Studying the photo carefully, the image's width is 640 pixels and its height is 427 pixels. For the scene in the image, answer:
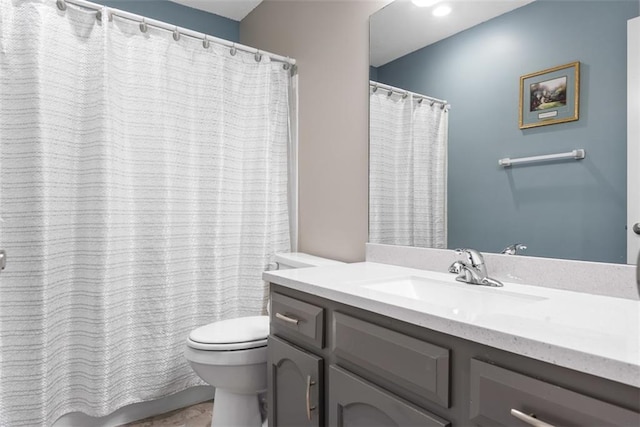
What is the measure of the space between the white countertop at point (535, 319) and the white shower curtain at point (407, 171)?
34 cm

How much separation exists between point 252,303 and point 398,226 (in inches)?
40.1

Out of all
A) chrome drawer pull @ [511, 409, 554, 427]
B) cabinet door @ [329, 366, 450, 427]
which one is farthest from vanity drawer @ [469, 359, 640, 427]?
cabinet door @ [329, 366, 450, 427]

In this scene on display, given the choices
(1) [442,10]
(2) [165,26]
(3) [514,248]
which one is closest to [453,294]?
(3) [514,248]

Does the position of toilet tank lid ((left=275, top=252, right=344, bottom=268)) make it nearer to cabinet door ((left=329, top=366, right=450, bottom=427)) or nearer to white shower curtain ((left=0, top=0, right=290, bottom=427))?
white shower curtain ((left=0, top=0, right=290, bottom=427))

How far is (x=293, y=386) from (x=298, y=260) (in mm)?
766

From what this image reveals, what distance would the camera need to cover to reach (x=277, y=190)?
2.28 metres

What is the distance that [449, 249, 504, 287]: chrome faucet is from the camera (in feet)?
4.08

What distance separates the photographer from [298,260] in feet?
6.52

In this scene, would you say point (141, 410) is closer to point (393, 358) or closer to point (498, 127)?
point (393, 358)

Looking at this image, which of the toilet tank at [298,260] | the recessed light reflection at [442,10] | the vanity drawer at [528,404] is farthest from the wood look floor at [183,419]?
the recessed light reflection at [442,10]

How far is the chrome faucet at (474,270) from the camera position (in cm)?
124

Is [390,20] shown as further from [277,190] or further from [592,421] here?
[592,421]

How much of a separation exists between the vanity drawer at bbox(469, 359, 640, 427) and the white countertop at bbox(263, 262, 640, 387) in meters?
0.05

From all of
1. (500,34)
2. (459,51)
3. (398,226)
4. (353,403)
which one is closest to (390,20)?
(459,51)
